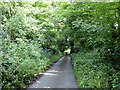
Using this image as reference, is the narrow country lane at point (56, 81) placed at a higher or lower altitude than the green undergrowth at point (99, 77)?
lower

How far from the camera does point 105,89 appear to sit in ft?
12.2

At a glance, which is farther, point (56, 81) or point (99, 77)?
point (56, 81)

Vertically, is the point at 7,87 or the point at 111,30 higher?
the point at 111,30

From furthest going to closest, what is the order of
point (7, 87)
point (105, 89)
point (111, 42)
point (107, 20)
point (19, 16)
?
point (19, 16), point (111, 42), point (107, 20), point (7, 87), point (105, 89)

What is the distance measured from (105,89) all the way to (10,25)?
572cm

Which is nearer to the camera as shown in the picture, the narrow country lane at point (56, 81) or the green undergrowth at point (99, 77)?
the green undergrowth at point (99, 77)

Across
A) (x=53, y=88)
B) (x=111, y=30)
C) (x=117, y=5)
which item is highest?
(x=117, y=5)

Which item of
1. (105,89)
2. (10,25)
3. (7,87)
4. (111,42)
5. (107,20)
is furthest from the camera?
(10,25)

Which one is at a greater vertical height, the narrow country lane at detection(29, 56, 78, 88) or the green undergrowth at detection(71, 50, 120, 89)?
the green undergrowth at detection(71, 50, 120, 89)

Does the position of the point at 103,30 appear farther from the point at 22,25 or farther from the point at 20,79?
the point at 22,25

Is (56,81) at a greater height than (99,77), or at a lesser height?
lesser

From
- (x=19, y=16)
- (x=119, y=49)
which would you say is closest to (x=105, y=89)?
(x=119, y=49)

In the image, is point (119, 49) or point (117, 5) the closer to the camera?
point (117, 5)

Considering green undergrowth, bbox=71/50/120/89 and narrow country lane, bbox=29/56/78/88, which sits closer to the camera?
green undergrowth, bbox=71/50/120/89
